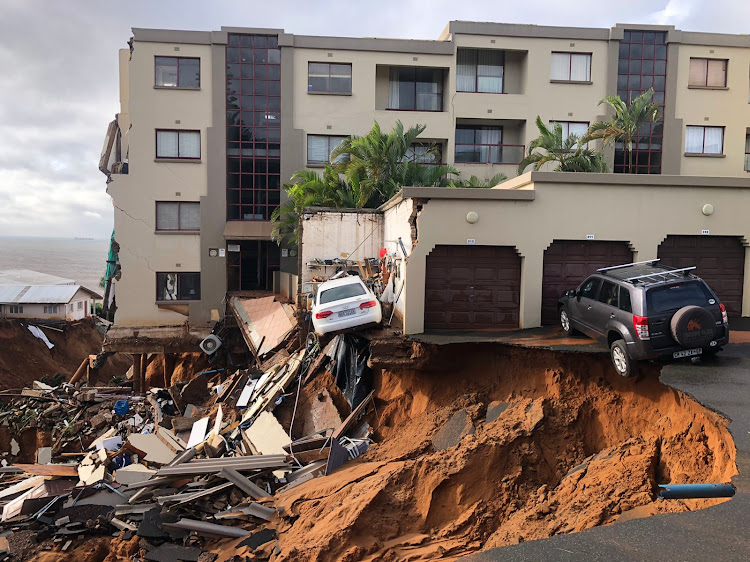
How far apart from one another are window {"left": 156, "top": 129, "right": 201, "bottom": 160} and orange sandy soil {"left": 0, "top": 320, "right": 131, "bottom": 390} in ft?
38.8

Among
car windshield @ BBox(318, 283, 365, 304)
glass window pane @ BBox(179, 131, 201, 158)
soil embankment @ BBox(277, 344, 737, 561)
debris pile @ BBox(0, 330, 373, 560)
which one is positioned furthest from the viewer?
glass window pane @ BBox(179, 131, 201, 158)

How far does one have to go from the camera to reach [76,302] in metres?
34.9

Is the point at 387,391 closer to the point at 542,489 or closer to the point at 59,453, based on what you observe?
the point at 542,489

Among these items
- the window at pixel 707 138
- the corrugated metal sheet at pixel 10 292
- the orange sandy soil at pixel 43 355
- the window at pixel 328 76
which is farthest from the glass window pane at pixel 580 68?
the corrugated metal sheet at pixel 10 292

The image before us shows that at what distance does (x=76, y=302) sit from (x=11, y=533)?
29029 mm

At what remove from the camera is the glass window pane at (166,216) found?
83.4ft

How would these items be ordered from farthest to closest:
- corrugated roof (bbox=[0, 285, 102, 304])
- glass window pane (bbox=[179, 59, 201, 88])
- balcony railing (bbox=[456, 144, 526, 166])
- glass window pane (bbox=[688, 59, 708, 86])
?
corrugated roof (bbox=[0, 285, 102, 304]) → balcony railing (bbox=[456, 144, 526, 166]) → glass window pane (bbox=[688, 59, 708, 86]) → glass window pane (bbox=[179, 59, 201, 88])

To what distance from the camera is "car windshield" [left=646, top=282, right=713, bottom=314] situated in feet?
28.9

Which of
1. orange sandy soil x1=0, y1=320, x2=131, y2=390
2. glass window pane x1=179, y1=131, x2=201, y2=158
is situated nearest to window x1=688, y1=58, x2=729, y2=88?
glass window pane x1=179, y1=131, x2=201, y2=158

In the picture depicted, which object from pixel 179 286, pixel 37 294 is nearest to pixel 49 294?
pixel 37 294

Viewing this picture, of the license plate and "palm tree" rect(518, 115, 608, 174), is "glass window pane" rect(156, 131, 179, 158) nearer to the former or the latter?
"palm tree" rect(518, 115, 608, 174)

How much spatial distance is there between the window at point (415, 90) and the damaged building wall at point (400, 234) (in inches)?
456

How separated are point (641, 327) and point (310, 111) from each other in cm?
2062

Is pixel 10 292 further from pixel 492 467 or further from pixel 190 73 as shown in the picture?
pixel 492 467
